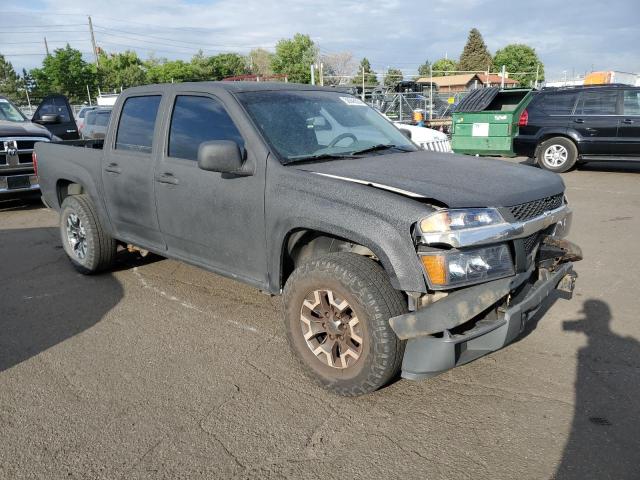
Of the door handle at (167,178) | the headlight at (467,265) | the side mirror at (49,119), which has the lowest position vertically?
the headlight at (467,265)

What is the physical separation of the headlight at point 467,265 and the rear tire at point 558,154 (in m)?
9.98

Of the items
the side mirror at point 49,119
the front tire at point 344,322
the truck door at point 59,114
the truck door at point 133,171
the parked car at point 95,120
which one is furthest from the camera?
the parked car at point 95,120

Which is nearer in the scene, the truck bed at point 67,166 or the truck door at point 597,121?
the truck bed at point 67,166

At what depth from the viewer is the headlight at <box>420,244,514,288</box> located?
103 inches

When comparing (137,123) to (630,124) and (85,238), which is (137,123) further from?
(630,124)

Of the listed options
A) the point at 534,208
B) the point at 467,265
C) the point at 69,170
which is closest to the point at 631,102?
the point at 534,208

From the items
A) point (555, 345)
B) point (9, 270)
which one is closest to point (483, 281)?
point (555, 345)

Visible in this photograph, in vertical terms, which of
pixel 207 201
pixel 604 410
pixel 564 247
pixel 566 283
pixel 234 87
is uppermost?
pixel 234 87

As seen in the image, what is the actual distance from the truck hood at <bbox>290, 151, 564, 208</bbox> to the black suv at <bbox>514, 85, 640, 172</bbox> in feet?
29.1

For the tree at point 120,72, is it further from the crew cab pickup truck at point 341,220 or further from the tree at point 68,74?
the crew cab pickup truck at point 341,220

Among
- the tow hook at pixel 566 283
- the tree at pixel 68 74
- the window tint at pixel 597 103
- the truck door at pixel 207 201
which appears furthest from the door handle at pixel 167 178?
the tree at pixel 68 74

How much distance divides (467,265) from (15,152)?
8571 mm

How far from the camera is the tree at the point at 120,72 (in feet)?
183

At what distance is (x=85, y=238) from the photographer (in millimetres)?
5297
